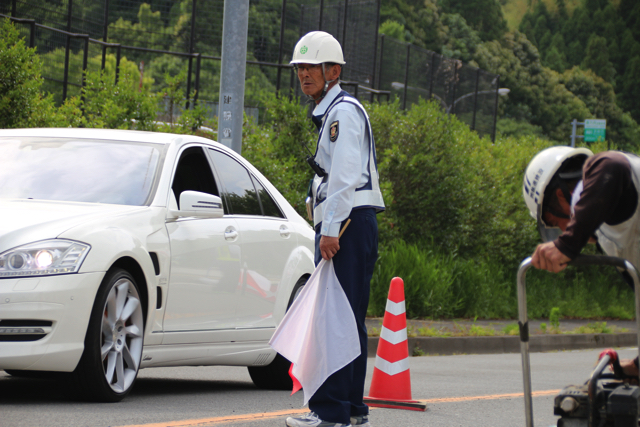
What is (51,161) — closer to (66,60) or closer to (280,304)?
(280,304)

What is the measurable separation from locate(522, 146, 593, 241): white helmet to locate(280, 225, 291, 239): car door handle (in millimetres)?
4010

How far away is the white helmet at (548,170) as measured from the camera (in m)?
3.16

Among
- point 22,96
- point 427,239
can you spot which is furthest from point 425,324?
point 22,96

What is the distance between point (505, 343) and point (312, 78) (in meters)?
8.91

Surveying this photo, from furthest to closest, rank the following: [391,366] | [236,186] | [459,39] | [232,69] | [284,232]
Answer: [459,39] < [232,69] < [284,232] < [236,186] < [391,366]

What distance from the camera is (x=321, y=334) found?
4.80 meters

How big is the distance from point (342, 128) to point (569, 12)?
13655cm

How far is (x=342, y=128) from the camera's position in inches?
191

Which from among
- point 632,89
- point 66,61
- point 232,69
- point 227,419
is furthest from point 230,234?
point 632,89

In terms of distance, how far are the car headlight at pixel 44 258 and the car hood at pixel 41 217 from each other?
43 millimetres

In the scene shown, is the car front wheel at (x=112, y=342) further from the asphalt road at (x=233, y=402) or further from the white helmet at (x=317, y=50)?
the white helmet at (x=317, y=50)

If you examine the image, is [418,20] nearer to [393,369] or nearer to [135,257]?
[393,369]

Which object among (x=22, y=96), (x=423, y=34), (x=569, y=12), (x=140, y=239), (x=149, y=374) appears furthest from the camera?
(x=569, y=12)

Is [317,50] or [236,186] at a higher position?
[317,50]
